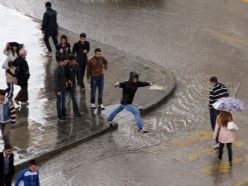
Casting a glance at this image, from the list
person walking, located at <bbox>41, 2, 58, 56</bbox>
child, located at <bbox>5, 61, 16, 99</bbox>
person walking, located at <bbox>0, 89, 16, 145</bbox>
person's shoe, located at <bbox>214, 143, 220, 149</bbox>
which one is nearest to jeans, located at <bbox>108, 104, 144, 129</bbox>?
person's shoe, located at <bbox>214, 143, 220, 149</bbox>

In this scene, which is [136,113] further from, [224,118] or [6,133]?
[6,133]

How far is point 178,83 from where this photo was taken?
63.6 ft

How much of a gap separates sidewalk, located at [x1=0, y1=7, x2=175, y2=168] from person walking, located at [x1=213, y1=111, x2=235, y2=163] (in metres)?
2.71

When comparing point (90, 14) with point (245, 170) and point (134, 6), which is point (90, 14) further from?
point (245, 170)

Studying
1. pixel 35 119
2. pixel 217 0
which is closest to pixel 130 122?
pixel 35 119

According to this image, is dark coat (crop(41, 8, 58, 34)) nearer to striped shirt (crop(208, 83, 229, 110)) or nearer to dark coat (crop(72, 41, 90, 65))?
dark coat (crop(72, 41, 90, 65))

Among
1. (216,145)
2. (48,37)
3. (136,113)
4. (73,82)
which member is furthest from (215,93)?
(48,37)

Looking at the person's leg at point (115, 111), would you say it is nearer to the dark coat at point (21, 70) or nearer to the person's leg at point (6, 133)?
the dark coat at point (21, 70)

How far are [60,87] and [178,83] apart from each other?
4.28 meters

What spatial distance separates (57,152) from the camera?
589 inches

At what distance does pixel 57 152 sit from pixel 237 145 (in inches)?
151

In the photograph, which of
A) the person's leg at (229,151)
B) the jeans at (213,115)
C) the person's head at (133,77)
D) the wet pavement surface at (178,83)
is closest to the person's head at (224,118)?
the person's leg at (229,151)

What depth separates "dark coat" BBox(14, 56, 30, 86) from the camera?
55.6 feet

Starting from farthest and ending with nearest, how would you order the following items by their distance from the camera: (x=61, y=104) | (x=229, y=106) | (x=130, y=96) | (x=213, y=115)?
1. (x=61, y=104)
2. (x=130, y=96)
3. (x=213, y=115)
4. (x=229, y=106)
